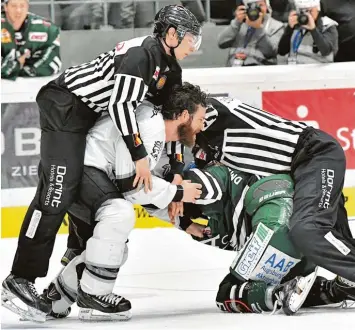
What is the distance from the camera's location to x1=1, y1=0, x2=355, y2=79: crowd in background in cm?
624

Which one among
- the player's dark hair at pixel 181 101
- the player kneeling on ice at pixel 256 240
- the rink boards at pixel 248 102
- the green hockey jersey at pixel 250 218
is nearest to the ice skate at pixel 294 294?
the player kneeling on ice at pixel 256 240

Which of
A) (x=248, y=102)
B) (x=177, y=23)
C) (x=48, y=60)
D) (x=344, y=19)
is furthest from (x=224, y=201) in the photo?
(x=344, y=19)

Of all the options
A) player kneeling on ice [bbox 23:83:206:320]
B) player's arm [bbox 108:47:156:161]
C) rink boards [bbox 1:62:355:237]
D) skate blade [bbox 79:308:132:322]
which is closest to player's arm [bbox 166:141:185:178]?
player kneeling on ice [bbox 23:83:206:320]

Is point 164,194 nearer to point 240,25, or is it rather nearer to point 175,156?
point 175,156

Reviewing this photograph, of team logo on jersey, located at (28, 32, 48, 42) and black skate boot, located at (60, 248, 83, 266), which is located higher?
team logo on jersey, located at (28, 32, 48, 42)

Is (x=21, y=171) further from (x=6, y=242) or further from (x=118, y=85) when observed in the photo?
(x=118, y=85)

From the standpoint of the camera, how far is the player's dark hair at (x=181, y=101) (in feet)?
13.0

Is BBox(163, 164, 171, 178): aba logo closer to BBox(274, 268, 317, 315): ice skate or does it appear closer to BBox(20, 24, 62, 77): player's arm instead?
BBox(274, 268, 317, 315): ice skate

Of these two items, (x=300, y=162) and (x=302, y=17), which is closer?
(x=300, y=162)

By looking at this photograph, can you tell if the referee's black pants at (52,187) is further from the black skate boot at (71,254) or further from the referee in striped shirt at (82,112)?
the black skate boot at (71,254)

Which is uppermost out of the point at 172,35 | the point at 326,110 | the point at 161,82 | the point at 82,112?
the point at 172,35

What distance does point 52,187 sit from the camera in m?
3.90

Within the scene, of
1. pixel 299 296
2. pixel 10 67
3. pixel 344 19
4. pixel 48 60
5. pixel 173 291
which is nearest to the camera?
pixel 299 296

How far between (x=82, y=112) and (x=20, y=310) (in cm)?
74
